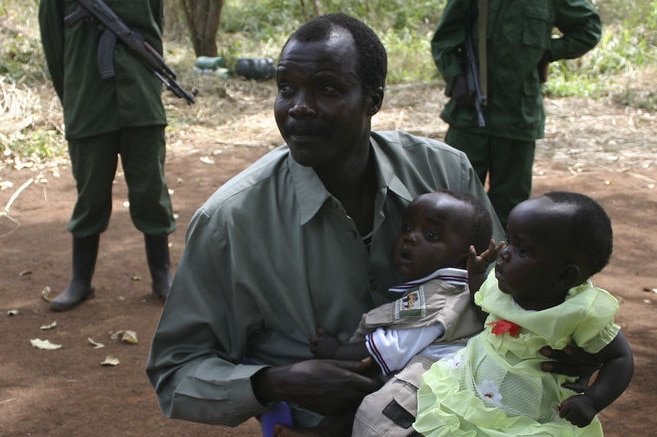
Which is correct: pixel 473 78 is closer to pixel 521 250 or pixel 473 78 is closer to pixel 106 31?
pixel 106 31

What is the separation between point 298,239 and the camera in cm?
225

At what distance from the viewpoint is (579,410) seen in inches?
73.5

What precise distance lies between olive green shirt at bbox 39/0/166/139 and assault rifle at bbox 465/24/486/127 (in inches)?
67.7

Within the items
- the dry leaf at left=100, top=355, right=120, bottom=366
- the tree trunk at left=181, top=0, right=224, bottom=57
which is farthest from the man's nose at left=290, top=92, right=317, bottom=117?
the tree trunk at left=181, top=0, right=224, bottom=57

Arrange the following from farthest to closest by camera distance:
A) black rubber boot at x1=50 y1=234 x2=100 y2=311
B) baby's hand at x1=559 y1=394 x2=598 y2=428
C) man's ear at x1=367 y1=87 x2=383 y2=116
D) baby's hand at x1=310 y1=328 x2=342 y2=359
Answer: black rubber boot at x1=50 y1=234 x2=100 y2=311
man's ear at x1=367 y1=87 x2=383 y2=116
baby's hand at x1=310 y1=328 x2=342 y2=359
baby's hand at x1=559 y1=394 x2=598 y2=428

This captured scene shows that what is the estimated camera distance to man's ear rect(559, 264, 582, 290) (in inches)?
75.0

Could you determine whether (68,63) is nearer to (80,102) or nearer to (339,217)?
(80,102)

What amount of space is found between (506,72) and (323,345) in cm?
284

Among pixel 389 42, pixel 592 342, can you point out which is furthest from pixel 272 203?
pixel 389 42

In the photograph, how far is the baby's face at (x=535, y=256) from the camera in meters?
1.90

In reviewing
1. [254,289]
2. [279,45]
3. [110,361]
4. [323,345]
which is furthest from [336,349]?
[279,45]

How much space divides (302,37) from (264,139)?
6.45m

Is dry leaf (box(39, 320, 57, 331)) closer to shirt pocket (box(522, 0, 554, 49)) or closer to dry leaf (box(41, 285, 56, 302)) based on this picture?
dry leaf (box(41, 285, 56, 302))

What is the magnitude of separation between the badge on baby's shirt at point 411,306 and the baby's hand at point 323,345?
0.18m
